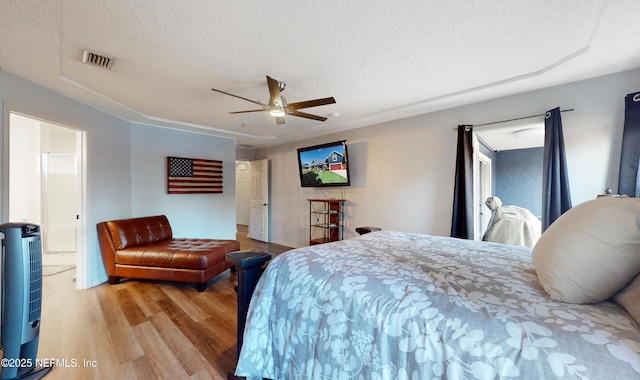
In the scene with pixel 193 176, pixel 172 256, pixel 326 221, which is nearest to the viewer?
pixel 172 256

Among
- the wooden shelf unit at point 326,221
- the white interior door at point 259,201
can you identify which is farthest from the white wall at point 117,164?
the wooden shelf unit at point 326,221

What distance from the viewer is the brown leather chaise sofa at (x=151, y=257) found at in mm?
3023

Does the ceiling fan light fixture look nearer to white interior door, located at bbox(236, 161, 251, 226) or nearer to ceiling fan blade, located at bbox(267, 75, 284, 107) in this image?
ceiling fan blade, located at bbox(267, 75, 284, 107)

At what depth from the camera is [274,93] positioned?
224 cm

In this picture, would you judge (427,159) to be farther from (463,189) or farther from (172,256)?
(172,256)

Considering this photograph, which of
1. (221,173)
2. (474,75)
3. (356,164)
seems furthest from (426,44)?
(221,173)

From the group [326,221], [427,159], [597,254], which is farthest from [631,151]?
[326,221]

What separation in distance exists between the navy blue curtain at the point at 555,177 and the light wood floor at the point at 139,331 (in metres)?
3.27

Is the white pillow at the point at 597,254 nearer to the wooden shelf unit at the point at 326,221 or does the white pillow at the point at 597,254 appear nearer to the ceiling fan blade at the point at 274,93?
the ceiling fan blade at the point at 274,93

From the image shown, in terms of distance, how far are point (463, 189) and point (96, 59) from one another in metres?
3.96

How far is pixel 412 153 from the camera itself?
145 inches

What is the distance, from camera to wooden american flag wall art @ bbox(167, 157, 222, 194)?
4.36 metres

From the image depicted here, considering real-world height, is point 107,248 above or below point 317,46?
below

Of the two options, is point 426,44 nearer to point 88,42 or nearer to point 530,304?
point 530,304
